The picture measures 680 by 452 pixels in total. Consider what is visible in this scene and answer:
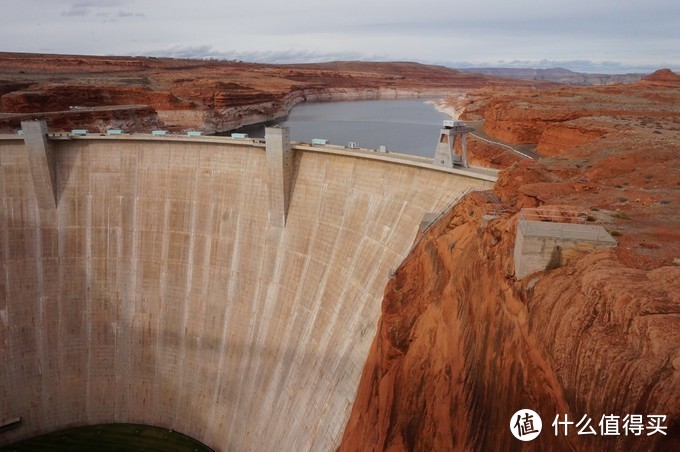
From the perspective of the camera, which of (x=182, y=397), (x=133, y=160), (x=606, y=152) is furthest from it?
(x=133, y=160)

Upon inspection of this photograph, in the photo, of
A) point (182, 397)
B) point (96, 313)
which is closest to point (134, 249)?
point (96, 313)

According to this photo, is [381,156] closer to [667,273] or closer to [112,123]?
[667,273]

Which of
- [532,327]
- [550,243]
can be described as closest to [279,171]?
[550,243]

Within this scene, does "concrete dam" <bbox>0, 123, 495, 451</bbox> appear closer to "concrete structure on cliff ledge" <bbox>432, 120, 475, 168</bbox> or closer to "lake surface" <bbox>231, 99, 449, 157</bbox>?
"concrete structure on cliff ledge" <bbox>432, 120, 475, 168</bbox>

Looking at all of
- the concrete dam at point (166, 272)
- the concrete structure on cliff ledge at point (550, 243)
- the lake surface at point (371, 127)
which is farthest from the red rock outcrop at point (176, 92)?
the concrete structure on cliff ledge at point (550, 243)

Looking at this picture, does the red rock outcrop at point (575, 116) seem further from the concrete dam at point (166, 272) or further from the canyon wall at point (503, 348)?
the canyon wall at point (503, 348)
